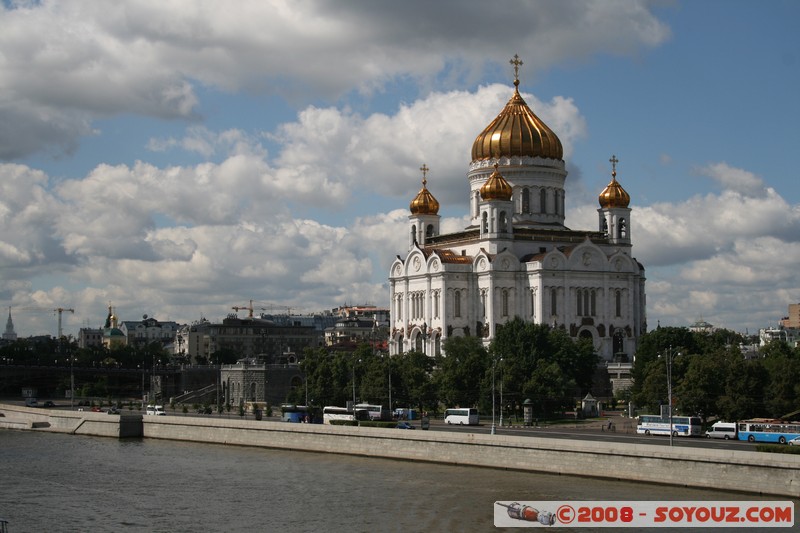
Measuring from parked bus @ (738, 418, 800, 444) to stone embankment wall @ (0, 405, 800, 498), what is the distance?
9.79 metres

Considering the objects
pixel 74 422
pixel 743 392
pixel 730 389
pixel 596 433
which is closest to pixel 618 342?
pixel 730 389

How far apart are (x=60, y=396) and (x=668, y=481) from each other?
9528 cm

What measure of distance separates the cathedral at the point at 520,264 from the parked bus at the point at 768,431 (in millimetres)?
37525

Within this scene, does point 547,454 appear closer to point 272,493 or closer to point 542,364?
point 272,493

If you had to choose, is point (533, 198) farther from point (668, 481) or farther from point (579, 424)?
point (668, 481)

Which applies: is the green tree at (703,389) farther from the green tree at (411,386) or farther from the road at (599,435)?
the green tree at (411,386)

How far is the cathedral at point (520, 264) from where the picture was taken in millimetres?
98750

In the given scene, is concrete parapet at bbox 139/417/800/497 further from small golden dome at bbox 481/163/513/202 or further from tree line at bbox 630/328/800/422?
small golden dome at bbox 481/163/513/202

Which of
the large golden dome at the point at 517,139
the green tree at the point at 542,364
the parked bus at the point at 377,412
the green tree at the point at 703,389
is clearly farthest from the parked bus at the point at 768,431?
the large golden dome at the point at 517,139

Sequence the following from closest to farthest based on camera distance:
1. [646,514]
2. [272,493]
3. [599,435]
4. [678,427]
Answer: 1. [646,514]
2. [272,493]
3. [599,435]
4. [678,427]

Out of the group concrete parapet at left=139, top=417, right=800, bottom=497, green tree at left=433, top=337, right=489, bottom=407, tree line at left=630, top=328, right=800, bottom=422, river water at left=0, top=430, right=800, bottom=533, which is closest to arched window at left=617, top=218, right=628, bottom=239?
green tree at left=433, top=337, right=489, bottom=407

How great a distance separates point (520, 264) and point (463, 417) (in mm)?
27073

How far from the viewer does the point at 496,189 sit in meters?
98.4

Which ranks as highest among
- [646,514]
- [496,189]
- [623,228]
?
[496,189]
